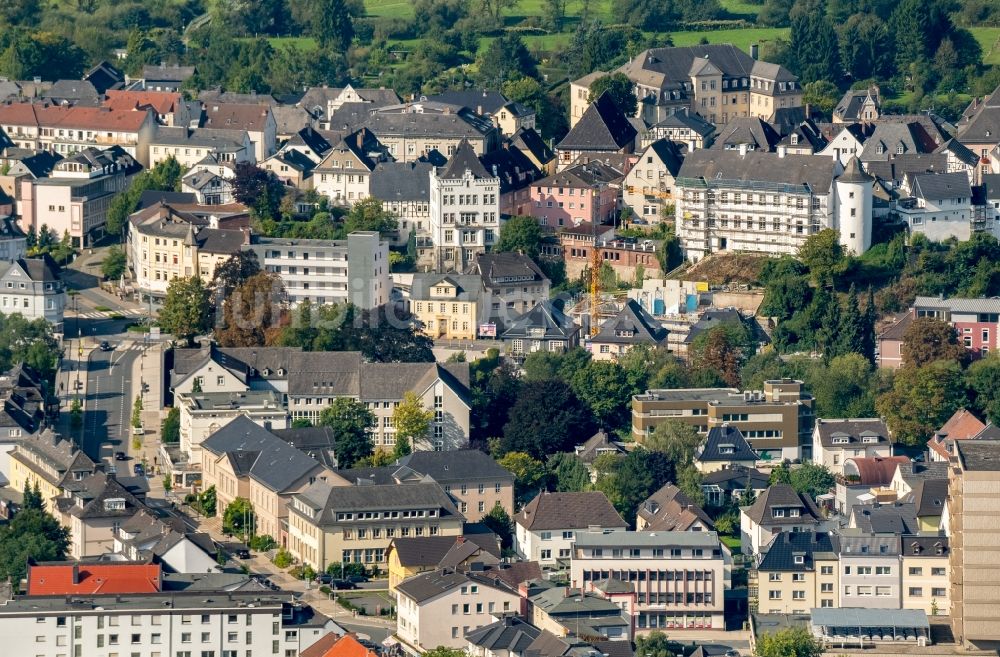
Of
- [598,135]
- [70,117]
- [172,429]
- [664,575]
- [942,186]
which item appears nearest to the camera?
[664,575]

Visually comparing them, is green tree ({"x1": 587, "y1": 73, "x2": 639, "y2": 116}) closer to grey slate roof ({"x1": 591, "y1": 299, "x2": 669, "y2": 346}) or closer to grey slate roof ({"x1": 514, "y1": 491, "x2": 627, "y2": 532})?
grey slate roof ({"x1": 591, "y1": 299, "x2": 669, "y2": 346})

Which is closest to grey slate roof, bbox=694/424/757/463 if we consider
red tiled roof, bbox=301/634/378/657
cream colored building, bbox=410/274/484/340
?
cream colored building, bbox=410/274/484/340

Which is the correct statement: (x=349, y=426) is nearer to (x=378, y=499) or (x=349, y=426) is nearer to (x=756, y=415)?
(x=378, y=499)

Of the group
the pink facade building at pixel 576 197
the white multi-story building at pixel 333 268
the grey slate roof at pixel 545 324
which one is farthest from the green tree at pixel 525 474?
the pink facade building at pixel 576 197

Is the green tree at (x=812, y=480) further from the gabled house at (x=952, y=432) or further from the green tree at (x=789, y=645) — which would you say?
the green tree at (x=789, y=645)

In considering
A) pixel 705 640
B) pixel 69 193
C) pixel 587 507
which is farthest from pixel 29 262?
pixel 705 640

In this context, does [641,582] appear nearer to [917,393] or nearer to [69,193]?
[917,393]

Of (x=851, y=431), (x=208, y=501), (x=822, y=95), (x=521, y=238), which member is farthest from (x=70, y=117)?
(x=851, y=431)
